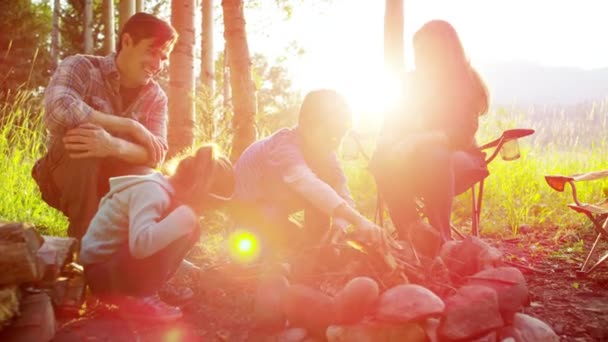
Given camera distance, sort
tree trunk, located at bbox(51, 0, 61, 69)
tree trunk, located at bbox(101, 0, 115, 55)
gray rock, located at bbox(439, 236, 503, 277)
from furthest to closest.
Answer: tree trunk, located at bbox(51, 0, 61, 69), tree trunk, located at bbox(101, 0, 115, 55), gray rock, located at bbox(439, 236, 503, 277)

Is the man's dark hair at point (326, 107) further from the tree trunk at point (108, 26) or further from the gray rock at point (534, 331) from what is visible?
the tree trunk at point (108, 26)

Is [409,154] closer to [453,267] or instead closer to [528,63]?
[453,267]

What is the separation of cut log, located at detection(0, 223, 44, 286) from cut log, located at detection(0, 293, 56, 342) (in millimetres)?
94

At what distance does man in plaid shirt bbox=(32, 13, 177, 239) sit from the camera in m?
2.67

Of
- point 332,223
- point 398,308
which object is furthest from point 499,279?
point 332,223

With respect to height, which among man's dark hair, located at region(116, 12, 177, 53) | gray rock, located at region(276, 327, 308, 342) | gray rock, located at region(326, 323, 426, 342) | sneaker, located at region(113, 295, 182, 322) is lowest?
gray rock, located at region(276, 327, 308, 342)

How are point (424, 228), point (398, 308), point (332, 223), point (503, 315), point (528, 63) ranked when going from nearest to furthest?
point (398, 308) → point (503, 315) → point (424, 228) → point (332, 223) → point (528, 63)

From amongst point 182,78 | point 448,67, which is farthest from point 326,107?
point 182,78

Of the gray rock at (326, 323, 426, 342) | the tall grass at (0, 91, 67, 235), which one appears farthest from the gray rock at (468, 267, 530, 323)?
the tall grass at (0, 91, 67, 235)

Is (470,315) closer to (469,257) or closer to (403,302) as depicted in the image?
(403,302)

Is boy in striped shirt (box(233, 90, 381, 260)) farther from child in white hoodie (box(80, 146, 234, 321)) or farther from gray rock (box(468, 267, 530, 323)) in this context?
gray rock (box(468, 267, 530, 323))

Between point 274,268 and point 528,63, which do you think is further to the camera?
point 528,63

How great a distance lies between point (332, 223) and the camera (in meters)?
2.94

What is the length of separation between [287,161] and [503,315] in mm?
1366
